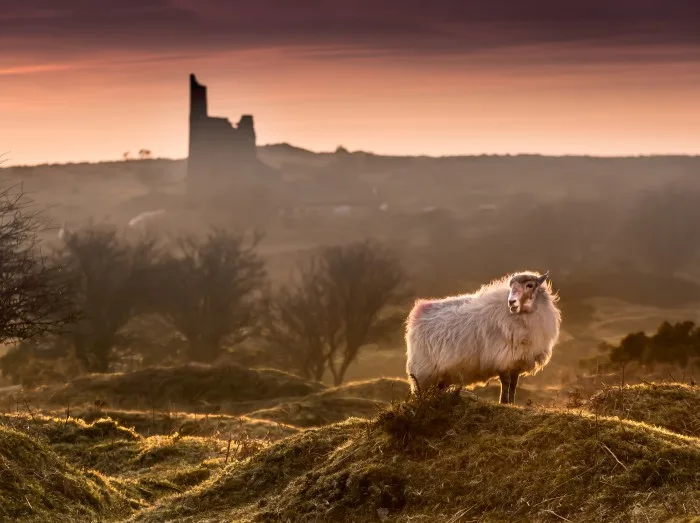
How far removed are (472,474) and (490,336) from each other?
13.5 feet

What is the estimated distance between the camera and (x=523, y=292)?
13.9m

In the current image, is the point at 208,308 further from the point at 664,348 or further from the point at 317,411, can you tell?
the point at 317,411

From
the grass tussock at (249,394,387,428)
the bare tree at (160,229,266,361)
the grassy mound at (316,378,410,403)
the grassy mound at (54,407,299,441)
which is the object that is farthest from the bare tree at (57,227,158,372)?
the grassy mound at (54,407,299,441)

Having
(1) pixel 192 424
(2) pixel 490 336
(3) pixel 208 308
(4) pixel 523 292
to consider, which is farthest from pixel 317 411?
(3) pixel 208 308

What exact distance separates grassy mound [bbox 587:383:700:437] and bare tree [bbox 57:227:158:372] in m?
45.6

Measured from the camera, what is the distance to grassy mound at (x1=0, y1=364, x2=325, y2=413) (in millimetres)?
35750

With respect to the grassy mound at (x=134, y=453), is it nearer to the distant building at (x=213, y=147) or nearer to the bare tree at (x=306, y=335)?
the bare tree at (x=306, y=335)

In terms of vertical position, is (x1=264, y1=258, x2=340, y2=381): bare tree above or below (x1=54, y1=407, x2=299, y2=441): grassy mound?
below

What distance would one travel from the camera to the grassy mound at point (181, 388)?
35.8m

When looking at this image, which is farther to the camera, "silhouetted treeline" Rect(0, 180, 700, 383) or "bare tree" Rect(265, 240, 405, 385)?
"bare tree" Rect(265, 240, 405, 385)

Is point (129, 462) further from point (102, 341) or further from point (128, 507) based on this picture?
point (102, 341)

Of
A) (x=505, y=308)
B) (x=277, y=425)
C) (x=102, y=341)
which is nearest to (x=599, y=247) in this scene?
(x=102, y=341)

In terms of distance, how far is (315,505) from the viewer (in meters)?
10.4

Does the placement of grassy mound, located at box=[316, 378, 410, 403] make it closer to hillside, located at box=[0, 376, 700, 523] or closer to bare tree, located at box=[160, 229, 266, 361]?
hillside, located at box=[0, 376, 700, 523]
